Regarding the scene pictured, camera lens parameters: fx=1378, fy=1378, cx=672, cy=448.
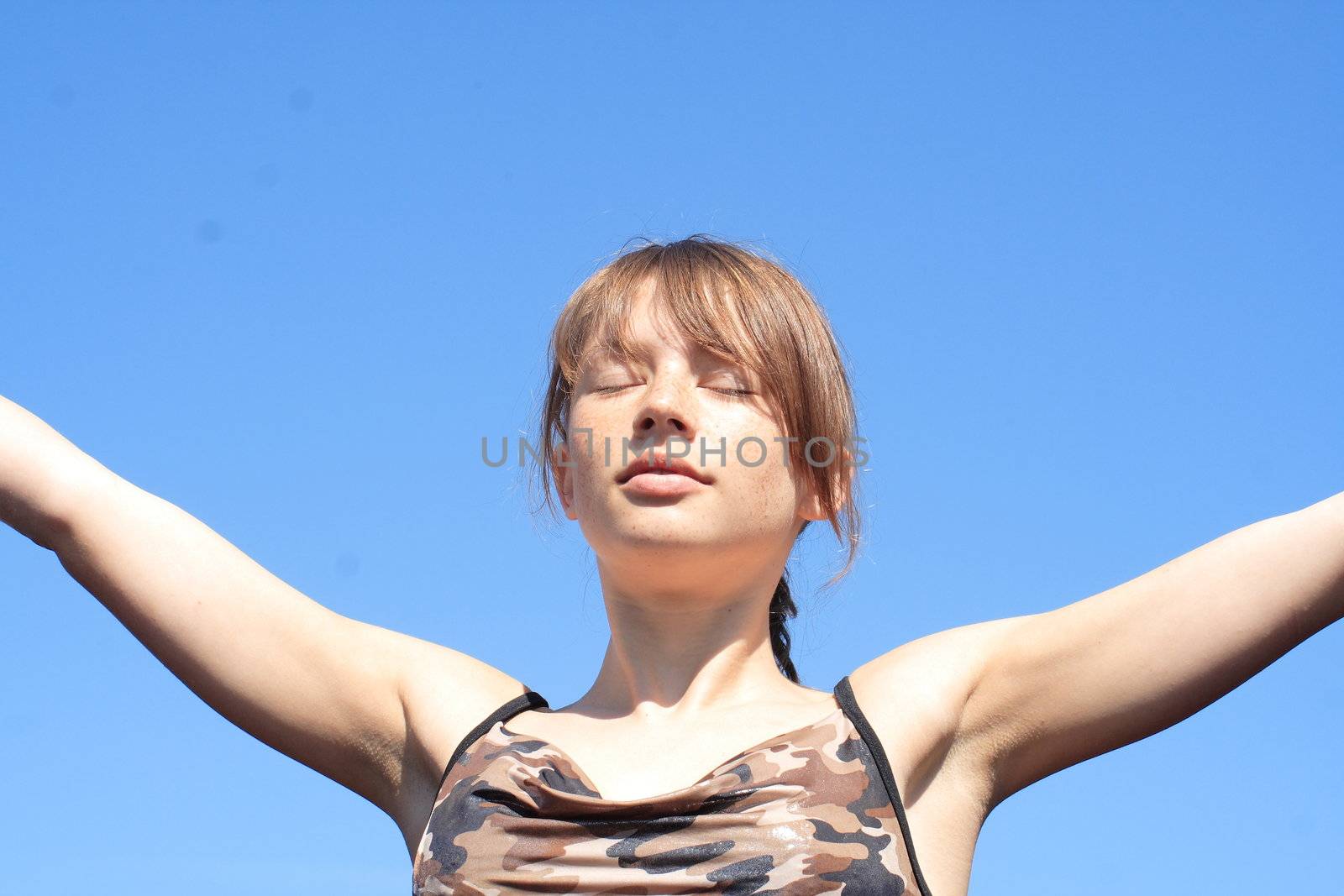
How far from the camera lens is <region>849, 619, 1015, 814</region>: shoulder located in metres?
2.66

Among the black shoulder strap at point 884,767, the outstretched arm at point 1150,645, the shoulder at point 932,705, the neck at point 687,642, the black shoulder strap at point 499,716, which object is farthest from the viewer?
the neck at point 687,642

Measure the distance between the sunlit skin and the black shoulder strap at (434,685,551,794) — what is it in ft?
0.34

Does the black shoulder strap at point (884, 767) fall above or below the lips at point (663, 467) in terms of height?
below

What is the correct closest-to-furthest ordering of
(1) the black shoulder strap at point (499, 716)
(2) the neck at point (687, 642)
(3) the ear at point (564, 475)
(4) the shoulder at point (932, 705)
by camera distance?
(4) the shoulder at point (932, 705)
(1) the black shoulder strap at point (499, 716)
(2) the neck at point (687, 642)
(3) the ear at point (564, 475)

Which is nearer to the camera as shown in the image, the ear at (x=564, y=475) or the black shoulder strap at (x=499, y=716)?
the black shoulder strap at (x=499, y=716)

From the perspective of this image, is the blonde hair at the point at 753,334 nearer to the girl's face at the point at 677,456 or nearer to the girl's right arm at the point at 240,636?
the girl's face at the point at 677,456

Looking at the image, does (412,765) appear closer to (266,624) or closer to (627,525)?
(266,624)

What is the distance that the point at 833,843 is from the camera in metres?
2.45

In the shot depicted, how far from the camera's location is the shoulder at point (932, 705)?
105 inches

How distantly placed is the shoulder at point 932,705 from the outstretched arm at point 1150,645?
0.01 metres

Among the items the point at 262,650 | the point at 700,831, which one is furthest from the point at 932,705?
the point at 262,650

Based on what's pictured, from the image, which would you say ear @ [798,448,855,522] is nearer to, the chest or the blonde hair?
the blonde hair

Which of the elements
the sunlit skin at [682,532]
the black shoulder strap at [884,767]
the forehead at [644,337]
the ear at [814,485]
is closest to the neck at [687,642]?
the sunlit skin at [682,532]

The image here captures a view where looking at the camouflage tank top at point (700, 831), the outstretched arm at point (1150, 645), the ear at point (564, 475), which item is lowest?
the camouflage tank top at point (700, 831)
